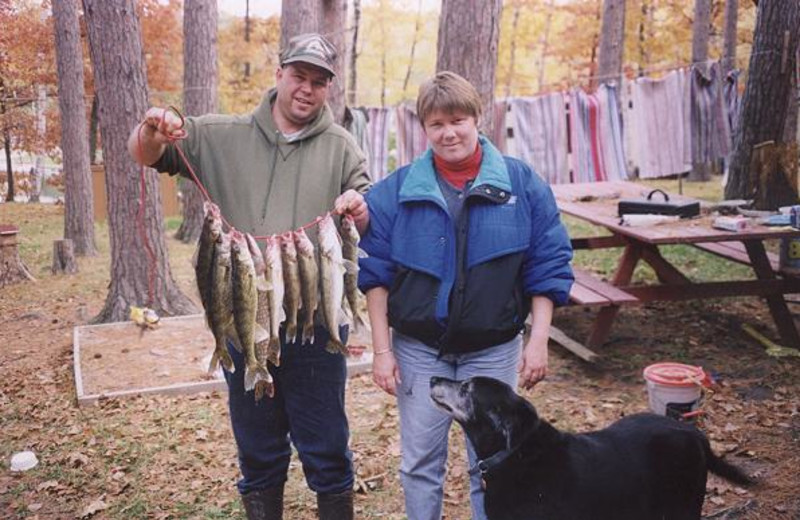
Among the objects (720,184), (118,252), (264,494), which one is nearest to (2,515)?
(264,494)

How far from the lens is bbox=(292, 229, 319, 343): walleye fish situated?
290 cm

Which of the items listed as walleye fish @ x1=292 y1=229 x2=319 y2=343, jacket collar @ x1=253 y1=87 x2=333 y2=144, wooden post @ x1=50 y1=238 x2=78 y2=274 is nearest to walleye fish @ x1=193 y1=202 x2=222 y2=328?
walleye fish @ x1=292 y1=229 x2=319 y2=343

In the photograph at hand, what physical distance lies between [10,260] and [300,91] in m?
7.93

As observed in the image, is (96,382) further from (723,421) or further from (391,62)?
(391,62)

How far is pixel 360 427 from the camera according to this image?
5.21 meters

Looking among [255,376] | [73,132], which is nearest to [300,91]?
[255,376]

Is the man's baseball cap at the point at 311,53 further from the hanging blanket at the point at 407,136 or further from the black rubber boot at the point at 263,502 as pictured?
the hanging blanket at the point at 407,136

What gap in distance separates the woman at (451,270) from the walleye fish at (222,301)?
582 millimetres

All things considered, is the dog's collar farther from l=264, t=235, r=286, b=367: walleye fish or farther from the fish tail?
l=264, t=235, r=286, b=367: walleye fish

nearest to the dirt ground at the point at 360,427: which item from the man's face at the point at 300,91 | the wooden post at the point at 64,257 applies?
the man's face at the point at 300,91

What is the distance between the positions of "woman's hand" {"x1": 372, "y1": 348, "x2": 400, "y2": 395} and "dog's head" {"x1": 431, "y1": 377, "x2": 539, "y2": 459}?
0.28m

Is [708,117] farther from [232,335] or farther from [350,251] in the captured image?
[232,335]

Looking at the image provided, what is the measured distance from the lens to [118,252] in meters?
7.34

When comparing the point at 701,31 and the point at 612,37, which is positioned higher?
the point at 701,31
